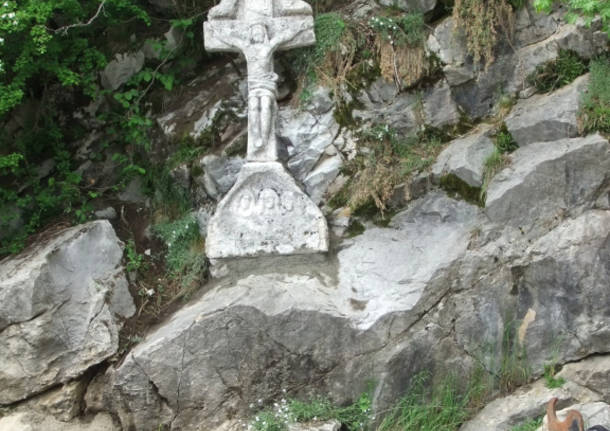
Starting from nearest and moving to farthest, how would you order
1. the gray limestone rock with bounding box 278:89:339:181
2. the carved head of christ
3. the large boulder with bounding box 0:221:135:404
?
the large boulder with bounding box 0:221:135:404 < the carved head of christ < the gray limestone rock with bounding box 278:89:339:181

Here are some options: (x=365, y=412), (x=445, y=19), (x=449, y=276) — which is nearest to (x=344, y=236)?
(x=449, y=276)

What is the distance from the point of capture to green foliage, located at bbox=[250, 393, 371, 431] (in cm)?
502

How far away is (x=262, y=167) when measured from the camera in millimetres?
5820

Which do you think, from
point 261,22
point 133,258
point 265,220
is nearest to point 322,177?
point 265,220

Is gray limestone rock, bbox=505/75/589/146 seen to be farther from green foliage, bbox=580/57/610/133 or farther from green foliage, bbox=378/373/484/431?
green foliage, bbox=378/373/484/431

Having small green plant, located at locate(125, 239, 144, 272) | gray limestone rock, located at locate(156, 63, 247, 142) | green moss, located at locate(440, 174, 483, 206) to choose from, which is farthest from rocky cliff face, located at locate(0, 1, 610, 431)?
gray limestone rock, located at locate(156, 63, 247, 142)

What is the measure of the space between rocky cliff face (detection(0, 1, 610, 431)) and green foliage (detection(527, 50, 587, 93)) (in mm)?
76

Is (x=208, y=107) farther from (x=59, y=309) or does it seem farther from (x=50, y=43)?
(x=59, y=309)

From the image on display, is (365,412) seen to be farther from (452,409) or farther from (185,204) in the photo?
(185,204)

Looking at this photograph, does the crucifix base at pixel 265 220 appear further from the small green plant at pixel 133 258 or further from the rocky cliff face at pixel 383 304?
the small green plant at pixel 133 258

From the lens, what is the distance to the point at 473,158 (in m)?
5.66

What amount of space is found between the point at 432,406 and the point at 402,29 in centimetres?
343

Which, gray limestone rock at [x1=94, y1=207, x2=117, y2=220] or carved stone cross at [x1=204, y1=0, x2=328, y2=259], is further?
gray limestone rock at [x1=94, y1=207, x2=117, y2=220]

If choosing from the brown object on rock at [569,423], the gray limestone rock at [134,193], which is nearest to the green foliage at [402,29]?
the gray limestone rock at [134,193]
